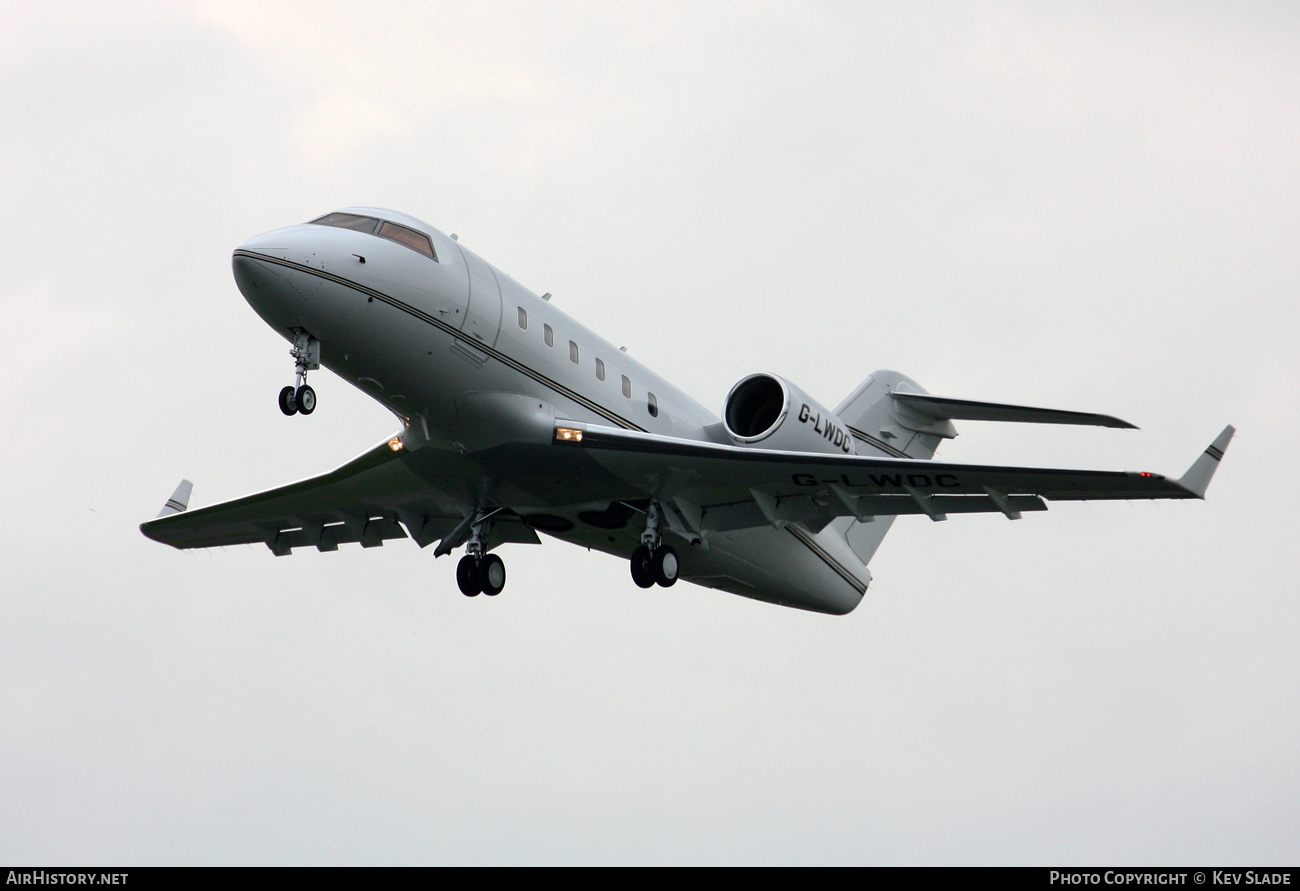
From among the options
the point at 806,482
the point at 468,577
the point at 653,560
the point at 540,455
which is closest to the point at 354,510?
the point at 468,577

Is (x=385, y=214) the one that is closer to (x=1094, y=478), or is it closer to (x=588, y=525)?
(x=588, y=525)

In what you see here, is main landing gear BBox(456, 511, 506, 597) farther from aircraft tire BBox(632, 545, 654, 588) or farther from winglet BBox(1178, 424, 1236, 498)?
winglet BBox(1178, 424, 1236, 498)

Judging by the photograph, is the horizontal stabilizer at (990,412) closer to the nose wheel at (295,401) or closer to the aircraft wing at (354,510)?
the aircraft wing at (354,510)

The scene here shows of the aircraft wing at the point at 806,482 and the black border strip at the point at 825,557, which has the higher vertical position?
the black border strip at the point at 825,557

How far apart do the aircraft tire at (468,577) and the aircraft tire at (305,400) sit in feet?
15.3

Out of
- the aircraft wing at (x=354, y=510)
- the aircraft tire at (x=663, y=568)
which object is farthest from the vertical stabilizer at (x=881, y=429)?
the aircraft wing at (x=354, y=510)

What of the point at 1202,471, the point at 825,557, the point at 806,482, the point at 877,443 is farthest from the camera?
the point at 877,443

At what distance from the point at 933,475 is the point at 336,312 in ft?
24.0

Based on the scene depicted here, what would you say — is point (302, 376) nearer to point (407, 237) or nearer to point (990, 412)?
point (407, 237)

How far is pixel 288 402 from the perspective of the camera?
1666cm

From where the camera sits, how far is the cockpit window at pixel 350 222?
17453 millimetres

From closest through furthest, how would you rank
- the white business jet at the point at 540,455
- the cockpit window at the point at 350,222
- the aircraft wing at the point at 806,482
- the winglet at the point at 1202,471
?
1. the winglet at the point at 1202,471
2. the white business jet at the point at 540,455
3. the cockpit window at the point at 350,222
4. the aircraft wing at the point at 806,482

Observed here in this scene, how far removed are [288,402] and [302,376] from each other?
0.39 m
